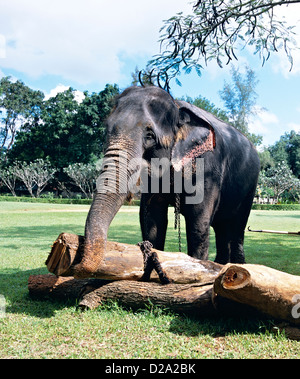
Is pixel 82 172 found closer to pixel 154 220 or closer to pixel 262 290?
pixel 154 220

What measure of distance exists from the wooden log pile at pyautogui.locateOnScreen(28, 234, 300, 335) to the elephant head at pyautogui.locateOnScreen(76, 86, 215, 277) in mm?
321

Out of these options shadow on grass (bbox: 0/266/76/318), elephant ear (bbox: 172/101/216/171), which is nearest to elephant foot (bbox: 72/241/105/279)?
shadow on grass (bbox: 0/266/76/318)

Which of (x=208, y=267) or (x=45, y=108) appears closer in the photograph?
(x=208, y=267)

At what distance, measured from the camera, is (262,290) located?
327 cm

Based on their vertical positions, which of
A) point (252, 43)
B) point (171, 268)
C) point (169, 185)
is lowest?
point (171, 268)

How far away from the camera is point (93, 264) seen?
3.38 m

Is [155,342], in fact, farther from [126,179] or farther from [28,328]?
[126,179]

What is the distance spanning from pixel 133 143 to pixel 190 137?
1122 millimetres

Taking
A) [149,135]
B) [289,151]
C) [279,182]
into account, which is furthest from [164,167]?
[289,151]

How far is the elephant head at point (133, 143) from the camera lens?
11.2 feet

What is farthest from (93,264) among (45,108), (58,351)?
(45,108)

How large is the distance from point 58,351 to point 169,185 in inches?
91.5

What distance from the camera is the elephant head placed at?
3420 millimetres

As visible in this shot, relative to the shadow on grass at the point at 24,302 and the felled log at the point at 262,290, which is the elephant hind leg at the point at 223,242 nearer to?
the shadow on grass at the point at 24,302
